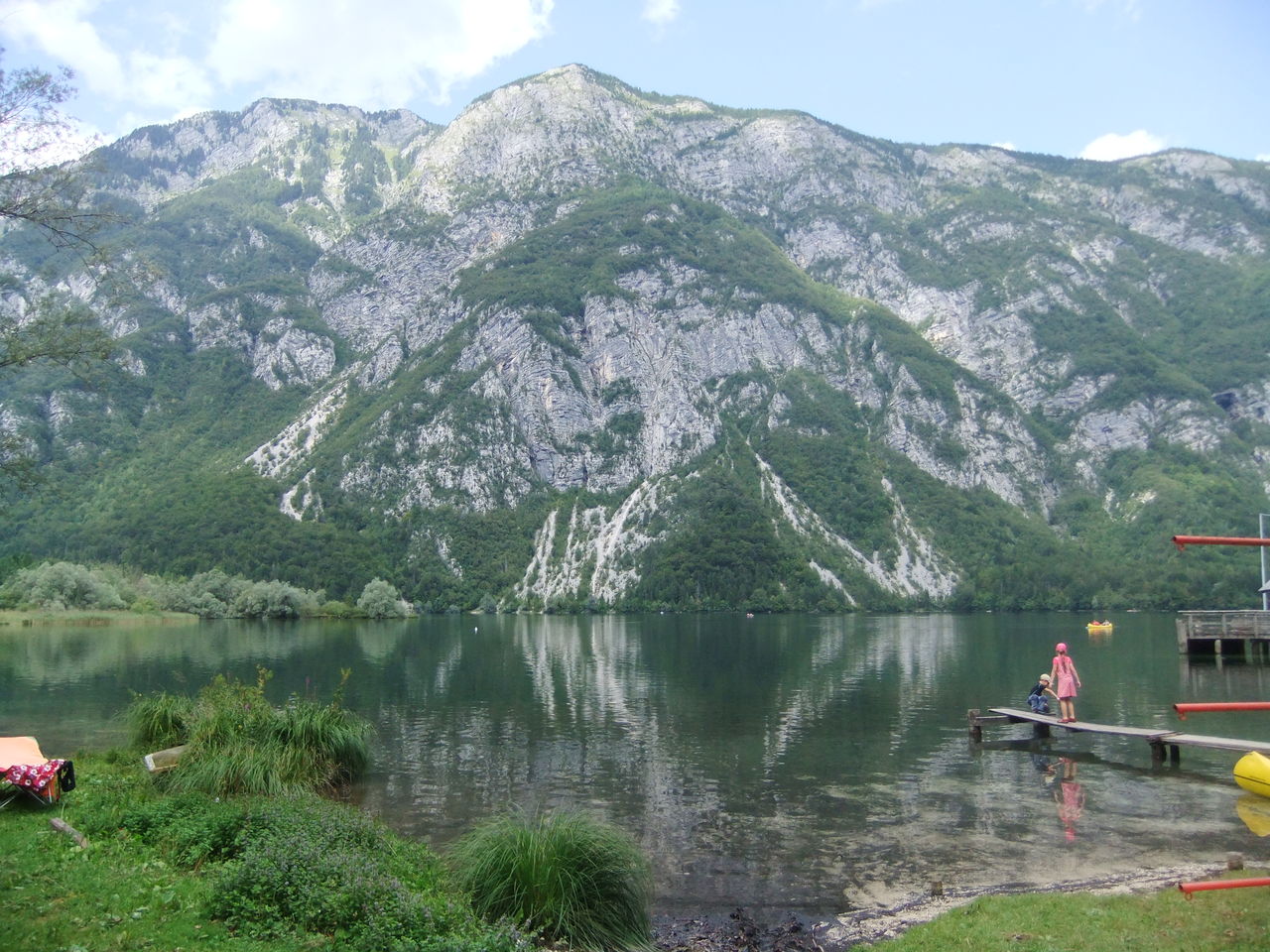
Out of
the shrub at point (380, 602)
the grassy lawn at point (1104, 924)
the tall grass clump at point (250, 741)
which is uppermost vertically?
the tall grass clump at point (250, 741)

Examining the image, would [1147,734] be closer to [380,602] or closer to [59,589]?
[59,589]

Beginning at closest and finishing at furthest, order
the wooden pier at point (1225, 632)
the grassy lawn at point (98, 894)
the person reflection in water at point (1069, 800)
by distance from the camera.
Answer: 1. the grassy lawn at point (98, 894)
2. the person reflection in water at point (1069, 800)
3. the wooden pier at point (1225, 632)

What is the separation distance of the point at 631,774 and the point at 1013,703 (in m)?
21.1

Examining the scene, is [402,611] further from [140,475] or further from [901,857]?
[901,857]

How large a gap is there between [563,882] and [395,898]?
114 inches

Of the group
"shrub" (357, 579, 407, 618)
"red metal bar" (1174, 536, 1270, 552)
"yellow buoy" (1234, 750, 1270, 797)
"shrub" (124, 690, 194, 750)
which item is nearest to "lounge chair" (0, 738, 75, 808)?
"shrub" (124, 690, 194, 750)

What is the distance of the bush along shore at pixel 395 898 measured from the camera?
990 cm

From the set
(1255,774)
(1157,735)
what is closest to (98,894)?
(1255,774)

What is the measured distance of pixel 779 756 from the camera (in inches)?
1077

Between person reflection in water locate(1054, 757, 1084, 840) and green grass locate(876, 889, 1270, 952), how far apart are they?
223 inches

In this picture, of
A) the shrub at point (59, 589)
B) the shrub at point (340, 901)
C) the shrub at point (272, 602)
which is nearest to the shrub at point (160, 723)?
the shrub at point (340, 901)

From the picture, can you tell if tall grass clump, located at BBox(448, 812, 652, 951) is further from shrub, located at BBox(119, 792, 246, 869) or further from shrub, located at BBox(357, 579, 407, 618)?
shrub, located at BBox(357, 579, 407, 618)

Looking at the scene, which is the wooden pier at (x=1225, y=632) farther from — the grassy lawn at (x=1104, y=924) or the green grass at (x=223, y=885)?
the green grass at (x=223, y=885)

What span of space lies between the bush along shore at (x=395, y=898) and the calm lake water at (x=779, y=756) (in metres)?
1.97
